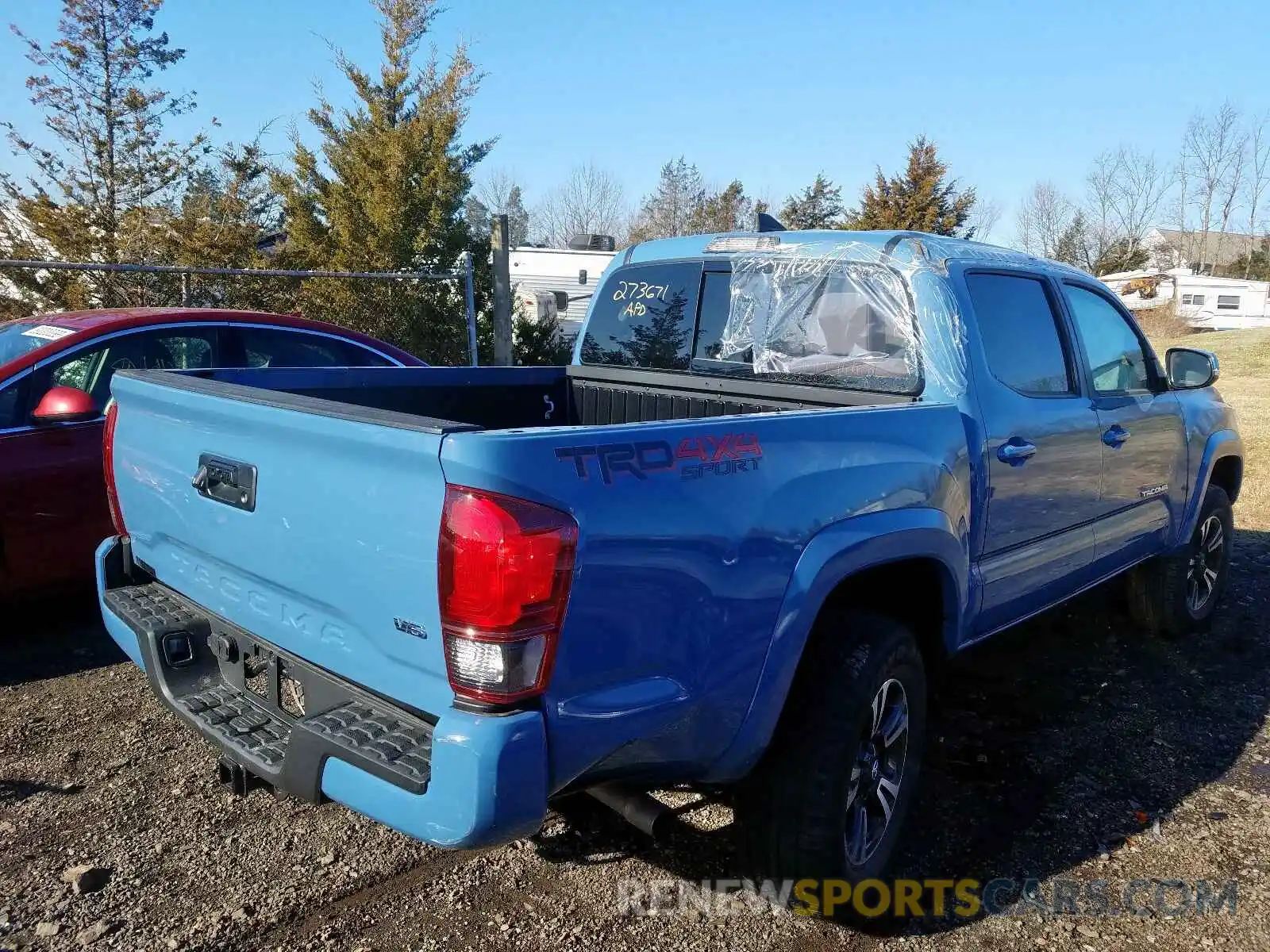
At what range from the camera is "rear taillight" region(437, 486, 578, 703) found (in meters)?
1.82

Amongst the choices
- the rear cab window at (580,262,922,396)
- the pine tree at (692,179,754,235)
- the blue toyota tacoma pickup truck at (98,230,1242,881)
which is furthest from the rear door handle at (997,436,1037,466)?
the pine tree at (692,179,754,235)

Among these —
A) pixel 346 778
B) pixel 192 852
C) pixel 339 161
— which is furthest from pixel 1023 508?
pixel 339 161

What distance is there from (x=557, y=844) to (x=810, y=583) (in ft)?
4.41

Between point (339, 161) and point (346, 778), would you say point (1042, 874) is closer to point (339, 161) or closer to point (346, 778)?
point (346, 778)

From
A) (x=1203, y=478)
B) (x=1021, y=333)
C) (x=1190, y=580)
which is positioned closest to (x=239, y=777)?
(x=1021, y=333)

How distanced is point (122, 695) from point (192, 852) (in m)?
1.36

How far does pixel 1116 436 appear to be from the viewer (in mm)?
3920

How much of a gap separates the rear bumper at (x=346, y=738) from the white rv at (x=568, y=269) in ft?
57.9

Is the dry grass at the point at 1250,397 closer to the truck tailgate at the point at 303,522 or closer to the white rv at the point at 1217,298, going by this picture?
the truck tailgate at the point at 303,522

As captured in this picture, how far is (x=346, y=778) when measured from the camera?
6.66ft

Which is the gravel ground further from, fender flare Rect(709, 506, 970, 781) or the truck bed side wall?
the truck bed side wall

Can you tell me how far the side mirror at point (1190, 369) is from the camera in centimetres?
450

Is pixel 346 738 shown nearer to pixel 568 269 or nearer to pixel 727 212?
pixel 568 269

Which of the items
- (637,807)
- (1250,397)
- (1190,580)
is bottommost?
(1250,397)
